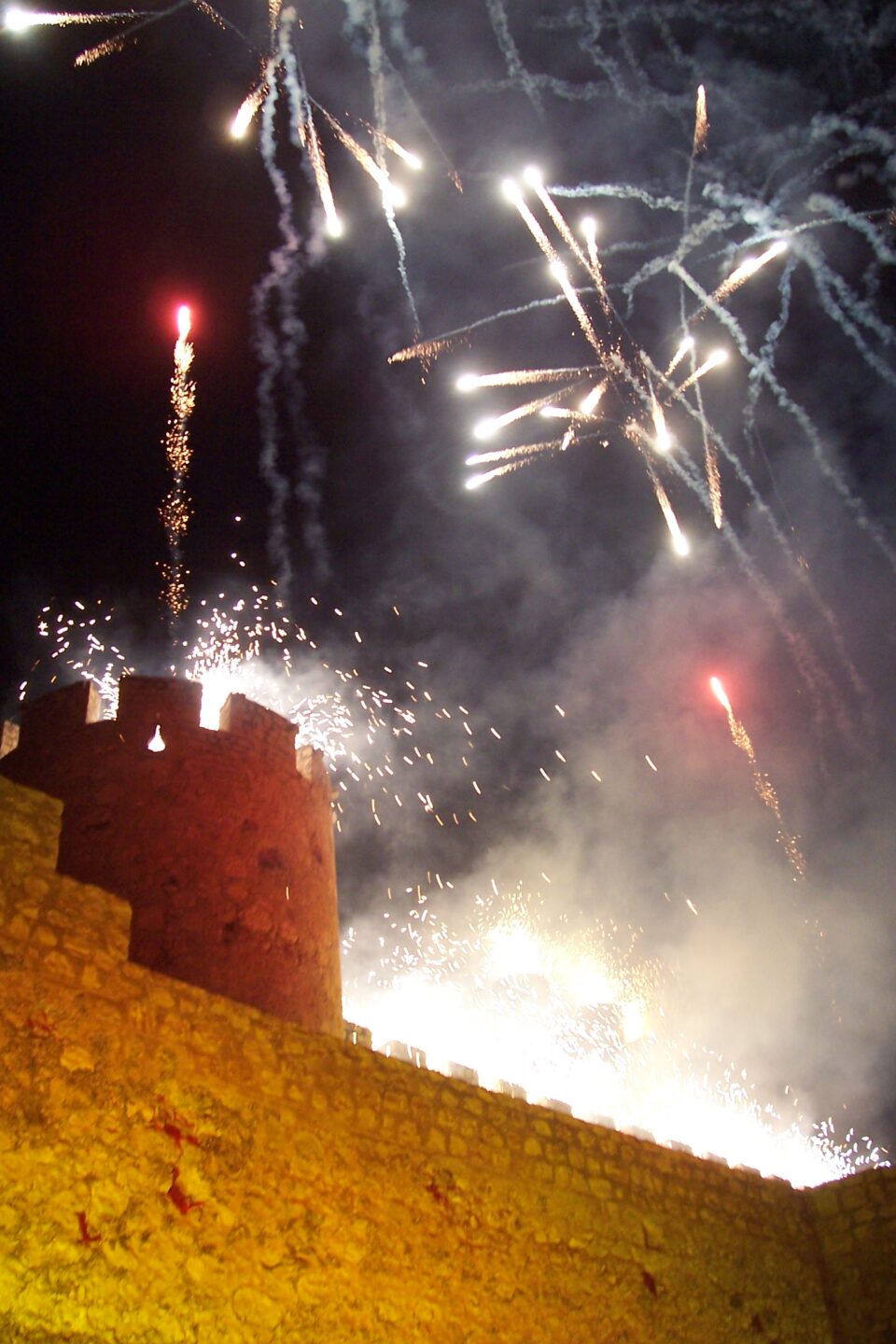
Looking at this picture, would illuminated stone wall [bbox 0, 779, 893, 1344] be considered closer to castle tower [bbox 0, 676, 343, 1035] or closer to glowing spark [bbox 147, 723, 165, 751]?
castle tower [bbox 0, 676, 343, 1035]

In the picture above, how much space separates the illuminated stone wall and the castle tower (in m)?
1.81

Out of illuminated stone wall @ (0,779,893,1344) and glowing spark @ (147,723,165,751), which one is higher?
glowing spark @ (147,723,165,751)

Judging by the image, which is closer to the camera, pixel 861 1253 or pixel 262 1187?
pixel 262 1187

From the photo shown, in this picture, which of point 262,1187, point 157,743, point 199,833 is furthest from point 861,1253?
point 157,743

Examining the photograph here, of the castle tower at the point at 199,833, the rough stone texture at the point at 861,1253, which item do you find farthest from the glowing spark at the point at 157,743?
the rough stone texture at the point at 861,1253

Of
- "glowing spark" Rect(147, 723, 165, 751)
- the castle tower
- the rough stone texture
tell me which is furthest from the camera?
"glowing spark" Rect(147, 723, 165, 751)

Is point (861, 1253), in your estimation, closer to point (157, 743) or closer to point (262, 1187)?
point (262, 1187)

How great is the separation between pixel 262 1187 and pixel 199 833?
11.2 feet

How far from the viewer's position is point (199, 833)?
871 centimetres

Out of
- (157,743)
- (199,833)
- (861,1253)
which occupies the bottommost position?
(861,1253)

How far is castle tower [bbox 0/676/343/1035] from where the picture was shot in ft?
27.0

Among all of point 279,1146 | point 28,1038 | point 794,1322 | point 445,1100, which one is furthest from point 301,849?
point 794,1322

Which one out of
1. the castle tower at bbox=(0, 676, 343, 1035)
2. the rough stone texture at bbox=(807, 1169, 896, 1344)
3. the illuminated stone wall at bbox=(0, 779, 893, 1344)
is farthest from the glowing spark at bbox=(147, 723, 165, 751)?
the rough stone texture at bbox=(807, 1169, 896, 1344)

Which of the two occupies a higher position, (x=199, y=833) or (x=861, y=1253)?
(x=199, y=833)
